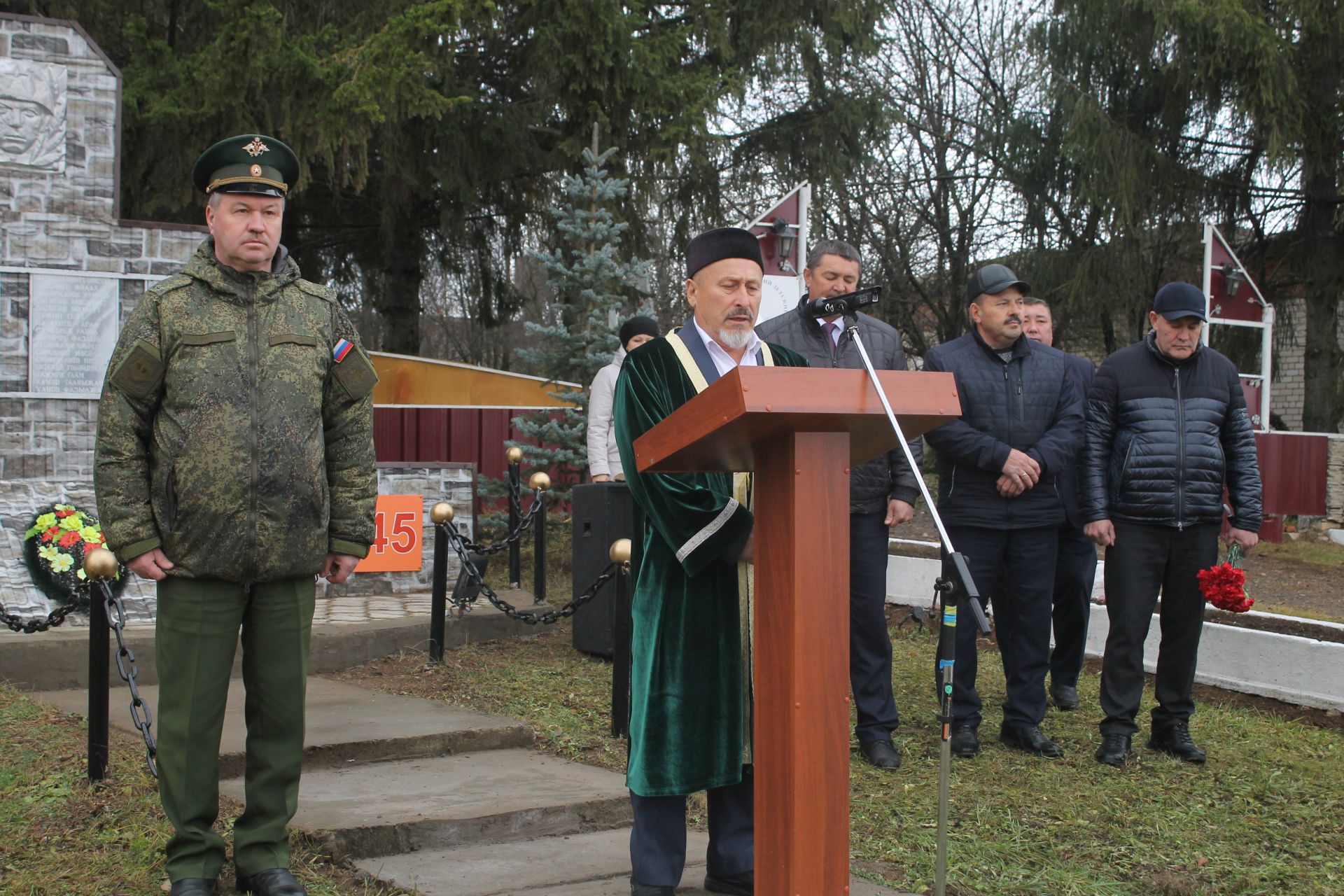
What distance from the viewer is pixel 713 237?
3.61 metres

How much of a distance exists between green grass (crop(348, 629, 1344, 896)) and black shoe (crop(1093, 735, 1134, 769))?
6 centimetres

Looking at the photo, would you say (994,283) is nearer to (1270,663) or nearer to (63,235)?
(1270,663)

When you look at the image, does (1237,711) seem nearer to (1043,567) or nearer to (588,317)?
(1043,567)

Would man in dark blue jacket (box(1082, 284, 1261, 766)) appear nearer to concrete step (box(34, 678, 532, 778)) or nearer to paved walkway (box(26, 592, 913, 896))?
paved walkway (box(26, 592, 913, 896))

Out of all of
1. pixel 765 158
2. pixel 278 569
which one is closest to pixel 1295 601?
pixel 765 158

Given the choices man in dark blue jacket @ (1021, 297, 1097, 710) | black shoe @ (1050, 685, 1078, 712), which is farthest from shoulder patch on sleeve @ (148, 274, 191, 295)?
black shoe @ (1050, 685, 1078, 712)

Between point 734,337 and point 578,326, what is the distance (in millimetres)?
7406

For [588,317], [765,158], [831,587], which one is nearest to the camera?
[831,587]

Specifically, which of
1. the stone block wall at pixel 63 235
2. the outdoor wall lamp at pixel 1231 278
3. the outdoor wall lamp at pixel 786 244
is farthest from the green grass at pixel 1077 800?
the outdoor wall lamp at pixel 1231 278

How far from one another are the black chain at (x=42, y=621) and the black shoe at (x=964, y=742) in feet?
12.1

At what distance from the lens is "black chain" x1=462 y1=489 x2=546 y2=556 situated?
7309mm

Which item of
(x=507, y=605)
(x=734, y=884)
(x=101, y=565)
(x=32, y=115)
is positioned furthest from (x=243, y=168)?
(x=32, y=115)

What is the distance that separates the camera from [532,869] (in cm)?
398

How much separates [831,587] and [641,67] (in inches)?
443
